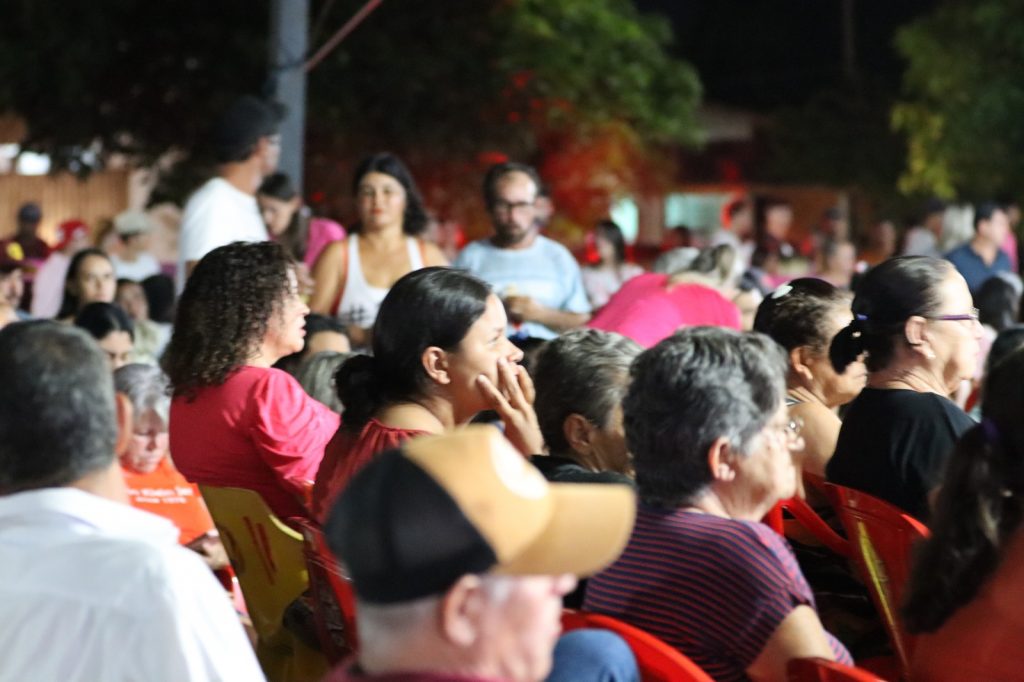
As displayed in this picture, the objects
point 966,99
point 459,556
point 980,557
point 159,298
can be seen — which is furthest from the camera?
point 966,99

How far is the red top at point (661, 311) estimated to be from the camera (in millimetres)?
6207

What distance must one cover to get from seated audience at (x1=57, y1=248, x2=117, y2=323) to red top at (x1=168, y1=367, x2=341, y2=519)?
4.60m

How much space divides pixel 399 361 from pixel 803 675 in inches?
65.0

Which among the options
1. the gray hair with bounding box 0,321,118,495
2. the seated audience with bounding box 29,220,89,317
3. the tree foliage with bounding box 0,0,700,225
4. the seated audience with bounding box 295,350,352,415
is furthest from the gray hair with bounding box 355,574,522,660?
the tree foliage with bounding box 0,0,700,225

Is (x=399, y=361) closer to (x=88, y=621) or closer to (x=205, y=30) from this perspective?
(x=88, y=621)

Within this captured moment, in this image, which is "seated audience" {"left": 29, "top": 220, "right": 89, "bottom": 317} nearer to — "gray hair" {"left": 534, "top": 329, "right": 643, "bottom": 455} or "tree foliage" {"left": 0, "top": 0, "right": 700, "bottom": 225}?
"tree foliage" {"left": 0, "top": 0, "right": 700, "bottom": 225}

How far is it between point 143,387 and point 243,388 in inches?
55.5

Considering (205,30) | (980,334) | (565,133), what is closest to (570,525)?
(980,334)

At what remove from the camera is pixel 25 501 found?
8.24ft

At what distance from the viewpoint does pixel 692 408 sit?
10.9 ft

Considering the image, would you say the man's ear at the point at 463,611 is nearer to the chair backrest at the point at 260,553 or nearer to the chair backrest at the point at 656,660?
the chair backrest at the point at 656,660

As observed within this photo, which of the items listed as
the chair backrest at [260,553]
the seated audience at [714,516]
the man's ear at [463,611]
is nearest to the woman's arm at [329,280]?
the chair backrest at [260,553]

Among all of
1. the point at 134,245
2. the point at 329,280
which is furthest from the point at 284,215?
the point at 134,245

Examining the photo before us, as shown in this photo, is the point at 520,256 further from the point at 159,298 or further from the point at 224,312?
the point at 224,312
